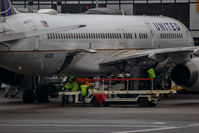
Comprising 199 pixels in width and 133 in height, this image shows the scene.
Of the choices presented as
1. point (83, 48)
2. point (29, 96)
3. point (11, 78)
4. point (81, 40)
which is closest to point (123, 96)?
point (83, 48)

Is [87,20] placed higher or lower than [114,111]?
higher

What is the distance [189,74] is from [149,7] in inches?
953

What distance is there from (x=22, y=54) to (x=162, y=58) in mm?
7539

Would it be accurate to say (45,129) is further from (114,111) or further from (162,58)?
(162,58)

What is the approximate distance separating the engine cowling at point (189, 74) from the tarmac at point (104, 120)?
12.7ft

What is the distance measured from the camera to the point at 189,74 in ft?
111

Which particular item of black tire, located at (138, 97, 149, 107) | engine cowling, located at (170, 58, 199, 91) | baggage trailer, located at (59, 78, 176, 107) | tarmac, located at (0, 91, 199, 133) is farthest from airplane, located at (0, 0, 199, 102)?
tarmac, located at (0, 91, 199, 133)

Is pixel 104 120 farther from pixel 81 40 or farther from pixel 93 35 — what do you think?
pixel 93 35

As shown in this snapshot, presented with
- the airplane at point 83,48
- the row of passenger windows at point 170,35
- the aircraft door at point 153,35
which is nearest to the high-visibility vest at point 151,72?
the airplane at point 83,48

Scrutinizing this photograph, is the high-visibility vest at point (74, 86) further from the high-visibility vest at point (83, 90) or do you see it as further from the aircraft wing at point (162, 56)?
the aircraft wing at point (162, 56)

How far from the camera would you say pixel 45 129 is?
19969mm

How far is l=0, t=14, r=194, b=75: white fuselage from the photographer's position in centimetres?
3016

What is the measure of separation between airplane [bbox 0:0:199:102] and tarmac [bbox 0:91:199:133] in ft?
10.8

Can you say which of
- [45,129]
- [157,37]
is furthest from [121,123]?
[157,37]
